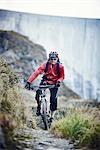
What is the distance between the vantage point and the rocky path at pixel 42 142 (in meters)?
2.15

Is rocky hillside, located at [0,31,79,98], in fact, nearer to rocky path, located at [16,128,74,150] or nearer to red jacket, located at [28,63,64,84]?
red jacket, located at [28,63,64,84]

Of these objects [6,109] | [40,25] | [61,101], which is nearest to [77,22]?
[40,25]

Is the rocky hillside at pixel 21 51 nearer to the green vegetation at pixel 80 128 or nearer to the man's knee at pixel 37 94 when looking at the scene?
the man's knee at pixel 37 94

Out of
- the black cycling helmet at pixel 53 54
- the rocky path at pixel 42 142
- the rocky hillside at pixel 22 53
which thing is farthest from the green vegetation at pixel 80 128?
the black cycling helmet at pixel 53 54

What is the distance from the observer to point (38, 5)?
2.36 meters

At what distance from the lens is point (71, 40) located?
7.77 ft

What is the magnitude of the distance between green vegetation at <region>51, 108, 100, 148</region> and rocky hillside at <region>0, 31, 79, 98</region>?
0.45ft

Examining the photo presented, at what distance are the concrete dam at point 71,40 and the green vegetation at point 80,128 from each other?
136 millimetres

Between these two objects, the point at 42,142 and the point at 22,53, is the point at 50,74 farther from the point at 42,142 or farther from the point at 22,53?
the point at 42,142

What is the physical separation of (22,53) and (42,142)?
0.53 meters

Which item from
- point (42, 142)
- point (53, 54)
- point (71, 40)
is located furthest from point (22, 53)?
point (42, 142)

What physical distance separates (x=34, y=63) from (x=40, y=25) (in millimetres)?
231

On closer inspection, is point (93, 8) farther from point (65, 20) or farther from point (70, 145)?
point (70, 145)

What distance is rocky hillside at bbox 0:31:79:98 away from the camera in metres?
2.30
